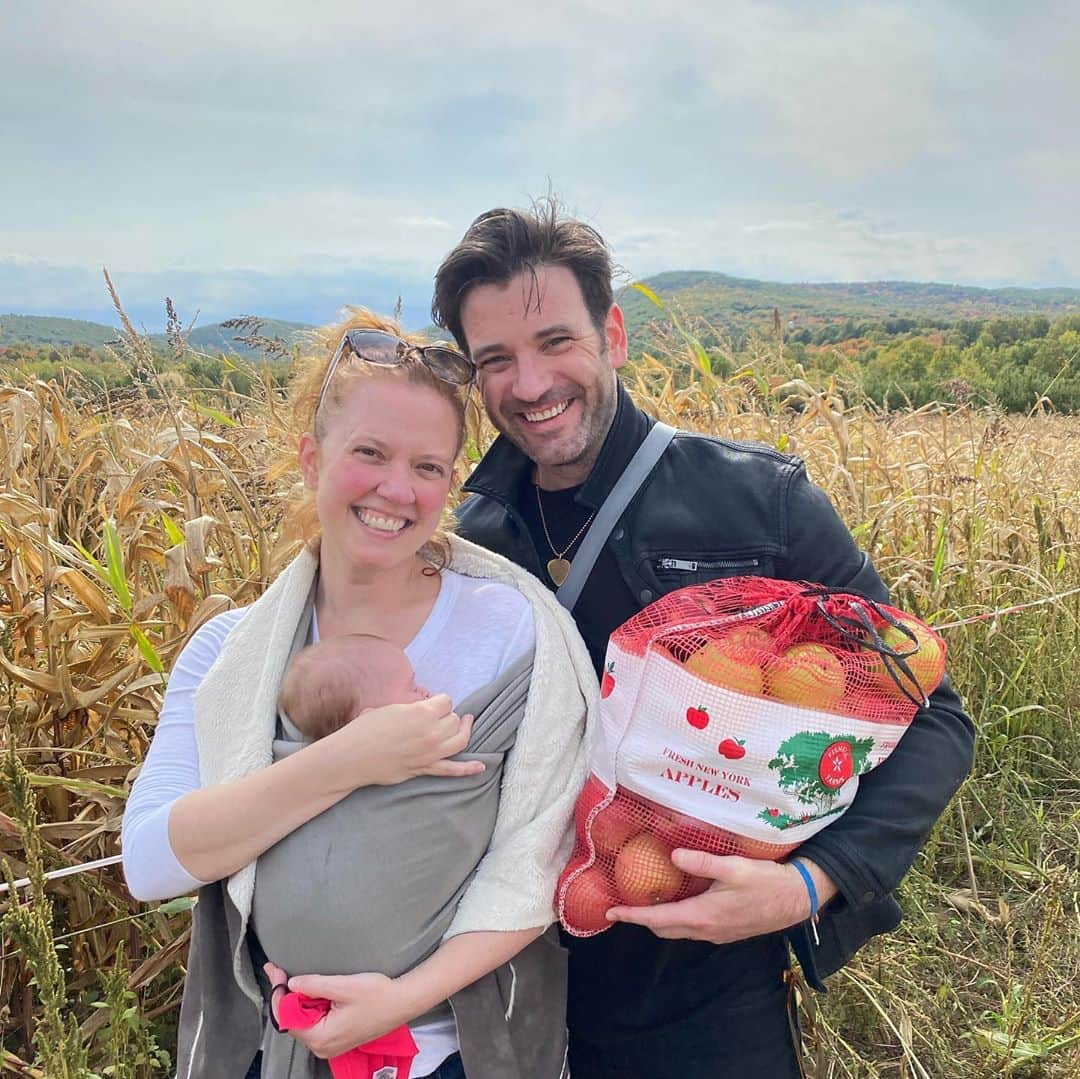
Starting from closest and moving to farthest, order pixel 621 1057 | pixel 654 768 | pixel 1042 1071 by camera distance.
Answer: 1. pixel 654 768
2. pixel 621 1057
3. pixel 1042 1071

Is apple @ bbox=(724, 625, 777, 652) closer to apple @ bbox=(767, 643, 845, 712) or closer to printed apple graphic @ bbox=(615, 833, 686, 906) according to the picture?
apple @ bbox=(767, 643, 845, 712)

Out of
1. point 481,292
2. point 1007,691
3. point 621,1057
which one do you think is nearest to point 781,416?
point 1007,691

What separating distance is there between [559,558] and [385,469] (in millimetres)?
653

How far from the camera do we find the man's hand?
4.93ft

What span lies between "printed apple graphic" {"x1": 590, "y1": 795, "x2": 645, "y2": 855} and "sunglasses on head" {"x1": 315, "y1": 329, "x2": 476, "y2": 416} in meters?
0.94

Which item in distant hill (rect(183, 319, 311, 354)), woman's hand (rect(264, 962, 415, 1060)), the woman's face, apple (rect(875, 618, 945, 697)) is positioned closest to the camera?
woman's hand (rect(264, 962, 415, 1060))

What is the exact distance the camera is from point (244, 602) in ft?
8.79

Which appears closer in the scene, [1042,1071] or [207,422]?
[1042,1071]

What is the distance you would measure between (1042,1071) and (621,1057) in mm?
1138

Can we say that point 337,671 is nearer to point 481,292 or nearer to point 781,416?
point 481,292

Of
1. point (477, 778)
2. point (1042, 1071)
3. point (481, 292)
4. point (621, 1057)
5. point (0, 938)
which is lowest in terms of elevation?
point (1042, 1071)

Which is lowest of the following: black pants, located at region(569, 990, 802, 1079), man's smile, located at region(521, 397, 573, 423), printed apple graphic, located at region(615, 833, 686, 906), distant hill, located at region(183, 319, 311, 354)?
black pants, located at region(569, 990, 802, 1079)

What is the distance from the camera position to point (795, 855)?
1684 mm

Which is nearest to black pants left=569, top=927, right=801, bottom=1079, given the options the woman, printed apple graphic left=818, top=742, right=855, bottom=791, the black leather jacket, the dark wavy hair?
the black leather jacket
